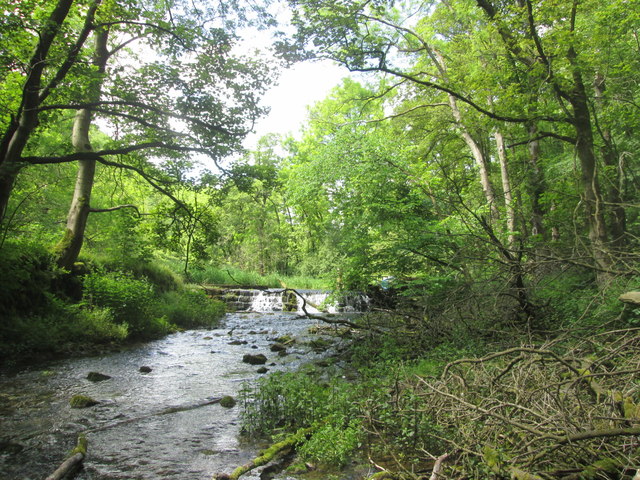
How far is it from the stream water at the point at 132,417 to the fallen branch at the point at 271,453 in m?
0.15

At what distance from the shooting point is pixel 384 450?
140 inches

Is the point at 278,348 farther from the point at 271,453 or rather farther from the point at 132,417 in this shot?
the point at 271,453

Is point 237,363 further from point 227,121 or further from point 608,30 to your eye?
point 608,30

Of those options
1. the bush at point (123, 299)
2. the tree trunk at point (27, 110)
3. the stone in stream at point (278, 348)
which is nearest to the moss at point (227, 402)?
the stone in stream at point (278, 348)

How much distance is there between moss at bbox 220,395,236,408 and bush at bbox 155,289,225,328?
8.59 metres

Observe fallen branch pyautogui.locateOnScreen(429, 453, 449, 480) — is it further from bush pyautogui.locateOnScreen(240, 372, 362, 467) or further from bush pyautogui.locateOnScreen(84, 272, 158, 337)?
bush pyautogui.locateOnScreen(84, 272, 158, 337)

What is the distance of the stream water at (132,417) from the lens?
3824mm

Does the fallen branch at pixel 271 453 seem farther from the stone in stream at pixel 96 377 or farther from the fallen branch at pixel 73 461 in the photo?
the stone in stream at pixel 96 377

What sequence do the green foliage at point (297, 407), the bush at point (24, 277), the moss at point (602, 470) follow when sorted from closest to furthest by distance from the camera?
the moss at point (602, 470) → the green foliage at point (297, 407) → the bush at point (24, 277)

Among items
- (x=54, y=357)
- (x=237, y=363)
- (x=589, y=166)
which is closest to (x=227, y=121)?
(x=237, y=363)

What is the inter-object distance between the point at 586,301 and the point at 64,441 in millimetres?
7980

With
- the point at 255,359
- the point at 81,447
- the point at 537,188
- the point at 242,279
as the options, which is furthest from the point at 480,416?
the point at 242,279

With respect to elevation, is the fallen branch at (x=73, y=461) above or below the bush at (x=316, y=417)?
below

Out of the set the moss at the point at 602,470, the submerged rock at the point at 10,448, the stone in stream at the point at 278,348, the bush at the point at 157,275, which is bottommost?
the stone in stream at the point at 278,348
